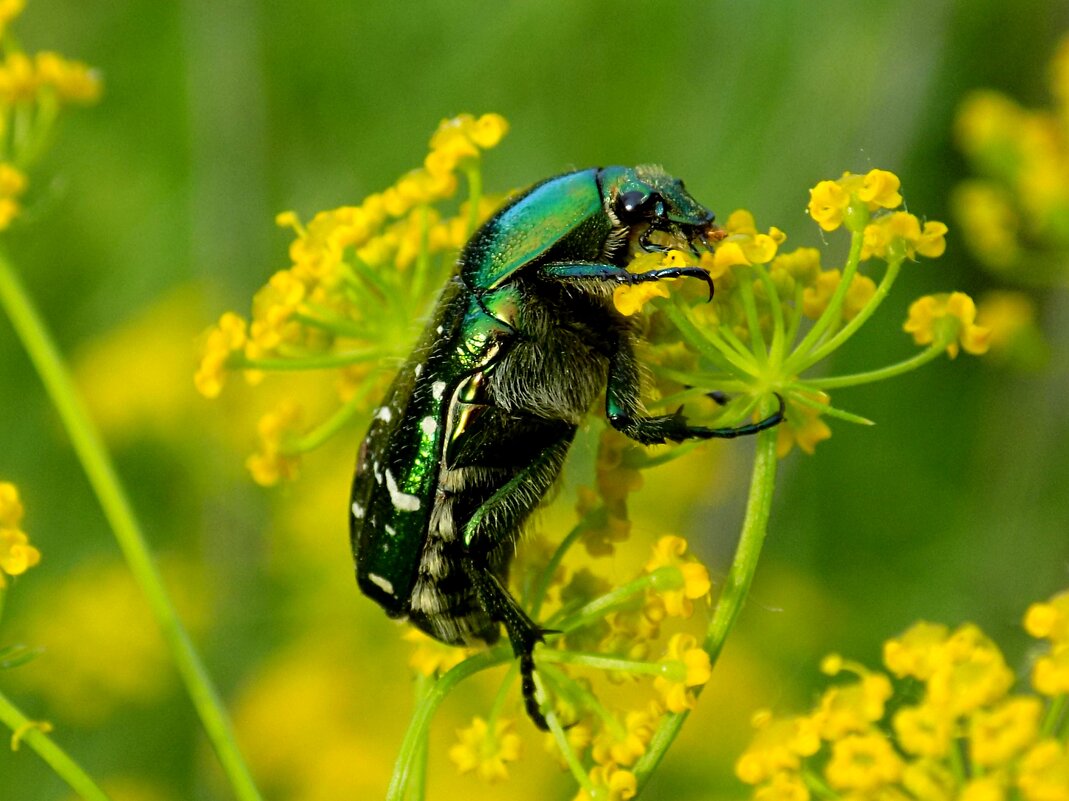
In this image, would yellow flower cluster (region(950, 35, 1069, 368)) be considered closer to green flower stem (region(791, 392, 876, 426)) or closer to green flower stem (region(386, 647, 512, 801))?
green flower stem (region(791, 392, 876, 426))

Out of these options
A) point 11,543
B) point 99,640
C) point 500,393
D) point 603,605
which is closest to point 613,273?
point 500,393

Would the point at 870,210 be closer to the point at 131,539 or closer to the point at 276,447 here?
the point at 276,447

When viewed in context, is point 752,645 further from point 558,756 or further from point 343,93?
point 343,93

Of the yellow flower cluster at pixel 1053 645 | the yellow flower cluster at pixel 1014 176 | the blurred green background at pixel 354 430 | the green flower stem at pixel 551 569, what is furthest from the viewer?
the blurred green background at pixel 354 430

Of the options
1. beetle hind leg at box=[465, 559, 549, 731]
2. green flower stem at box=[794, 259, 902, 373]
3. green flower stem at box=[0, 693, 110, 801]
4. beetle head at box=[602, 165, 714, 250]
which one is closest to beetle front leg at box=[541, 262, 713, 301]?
beetle head at box=[602, 165, 714, 250]

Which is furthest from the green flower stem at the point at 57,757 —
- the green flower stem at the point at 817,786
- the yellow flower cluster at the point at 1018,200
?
the yellow flower cluster at the point at 1018,200

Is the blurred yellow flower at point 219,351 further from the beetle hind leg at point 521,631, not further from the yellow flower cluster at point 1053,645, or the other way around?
the yellow flower cluster at point 1053,645
